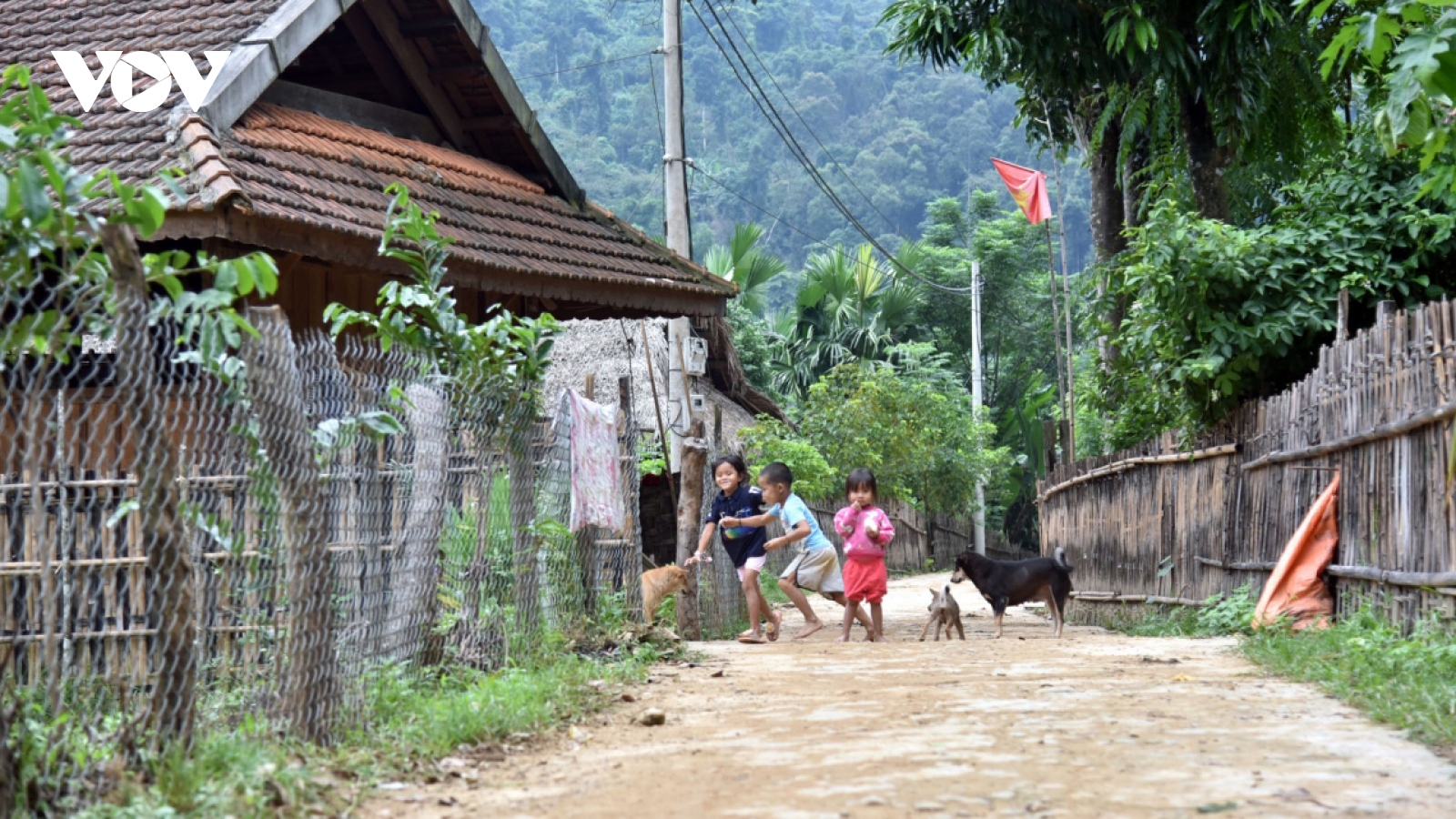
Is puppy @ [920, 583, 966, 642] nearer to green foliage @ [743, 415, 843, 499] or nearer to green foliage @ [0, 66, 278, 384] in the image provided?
green foliage @ [743, 415, 843, 499]

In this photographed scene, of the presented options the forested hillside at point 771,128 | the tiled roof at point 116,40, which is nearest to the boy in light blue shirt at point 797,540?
the tiled roof at point 116,40

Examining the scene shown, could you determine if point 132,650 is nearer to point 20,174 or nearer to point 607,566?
point 607,566

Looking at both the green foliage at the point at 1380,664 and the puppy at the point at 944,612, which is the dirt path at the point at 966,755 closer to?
the green foliage at the point at 1380,664

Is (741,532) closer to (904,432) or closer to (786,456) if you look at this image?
(786,456)

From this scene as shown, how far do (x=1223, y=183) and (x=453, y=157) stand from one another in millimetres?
7461

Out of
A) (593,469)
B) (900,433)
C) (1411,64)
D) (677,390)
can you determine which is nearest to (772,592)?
(677,390)

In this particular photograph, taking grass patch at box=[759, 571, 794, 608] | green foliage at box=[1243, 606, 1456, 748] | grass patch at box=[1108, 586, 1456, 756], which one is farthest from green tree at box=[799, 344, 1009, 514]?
green foliage at box=[1243, 606, 1456, 748]

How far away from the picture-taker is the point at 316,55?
11914 mm

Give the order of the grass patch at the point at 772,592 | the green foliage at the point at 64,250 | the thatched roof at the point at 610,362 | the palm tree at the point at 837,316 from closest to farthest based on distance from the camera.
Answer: the green foliage at the point at 64,250 < the grass patch at the point at 772,592 < the thatched roof at the point at 610,362 < the palm tree at the point at 837,316

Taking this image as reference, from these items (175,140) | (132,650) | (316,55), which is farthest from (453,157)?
(132,650)

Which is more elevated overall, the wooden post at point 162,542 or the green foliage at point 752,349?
the green foliage at point 752,349

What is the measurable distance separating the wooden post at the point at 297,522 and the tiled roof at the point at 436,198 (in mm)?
3055

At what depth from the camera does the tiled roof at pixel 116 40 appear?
8766mm

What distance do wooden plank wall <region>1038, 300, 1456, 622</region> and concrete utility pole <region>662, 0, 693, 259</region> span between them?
17.6 ft
